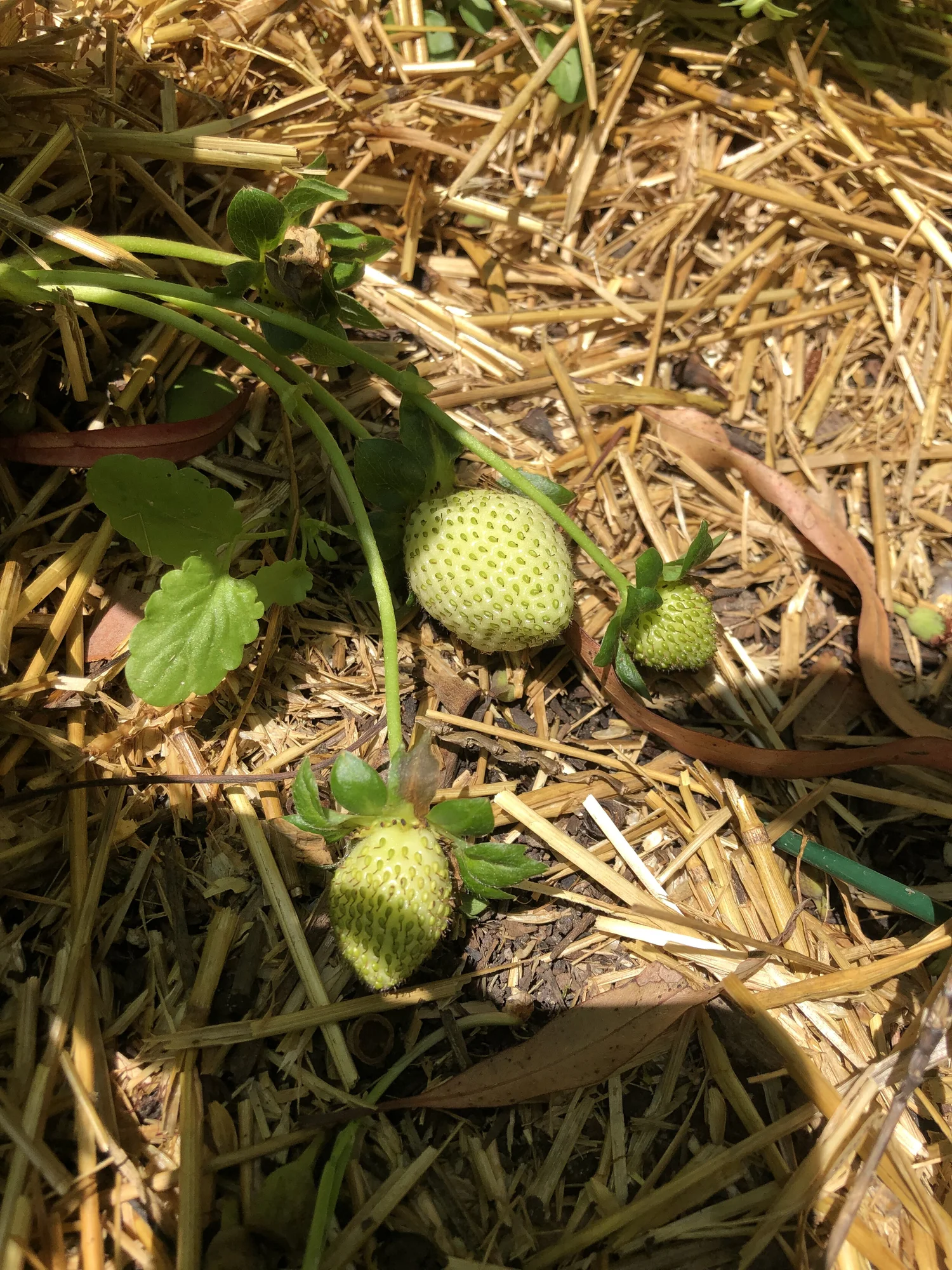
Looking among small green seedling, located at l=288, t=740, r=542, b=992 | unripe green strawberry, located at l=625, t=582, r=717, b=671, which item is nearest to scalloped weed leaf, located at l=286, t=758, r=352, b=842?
small green seedling, located at l=288, t=740, r=542, b=992

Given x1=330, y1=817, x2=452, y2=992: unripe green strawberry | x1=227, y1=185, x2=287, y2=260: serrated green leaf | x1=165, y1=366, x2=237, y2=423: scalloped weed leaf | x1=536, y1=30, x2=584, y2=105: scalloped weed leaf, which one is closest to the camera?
x1=330, y1=817, x2=452, y2=992: unripe green strawberry

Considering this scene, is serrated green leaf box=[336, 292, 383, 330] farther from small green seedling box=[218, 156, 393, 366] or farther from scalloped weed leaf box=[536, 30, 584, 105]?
scalloped weed leaf box=[536, 30, 584, 105]

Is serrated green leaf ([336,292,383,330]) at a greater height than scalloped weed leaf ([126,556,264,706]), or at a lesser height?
greater

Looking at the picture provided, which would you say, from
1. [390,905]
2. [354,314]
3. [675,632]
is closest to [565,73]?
[354,314]

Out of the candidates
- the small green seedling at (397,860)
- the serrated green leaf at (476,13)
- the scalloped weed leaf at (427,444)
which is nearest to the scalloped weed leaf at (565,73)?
the serrated green leaf at (476,13)

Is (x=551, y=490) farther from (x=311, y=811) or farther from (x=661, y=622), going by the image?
(x=311, y=811)

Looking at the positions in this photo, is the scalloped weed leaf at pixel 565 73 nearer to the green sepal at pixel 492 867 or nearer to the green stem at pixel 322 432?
the green stem at pixel 322 432
